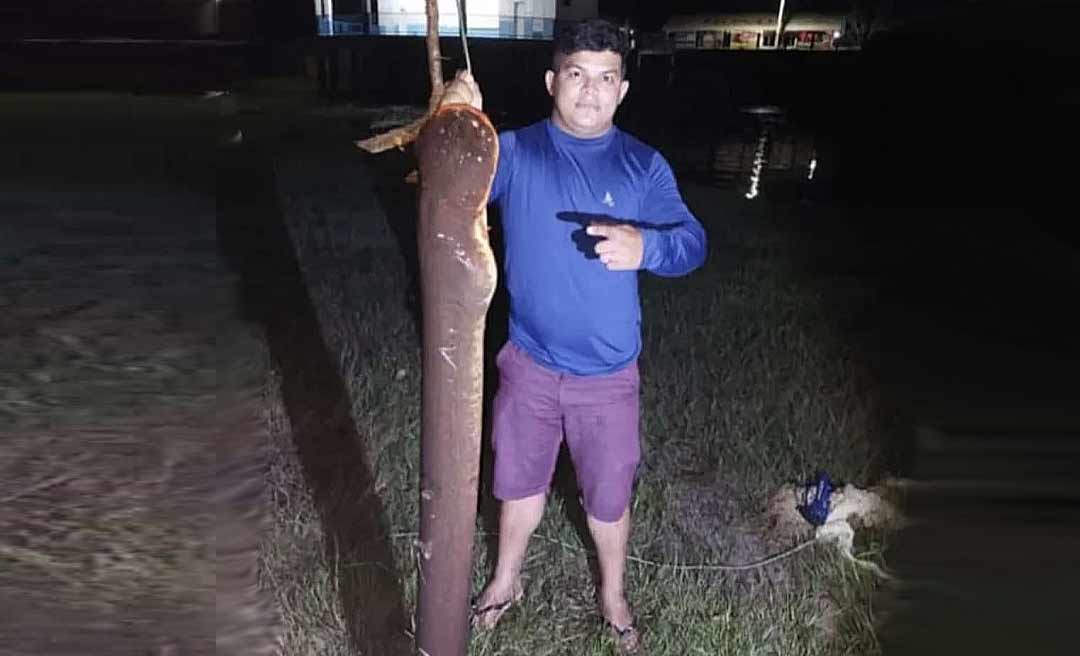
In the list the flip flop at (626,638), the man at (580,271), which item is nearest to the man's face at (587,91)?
the man at (580,271)

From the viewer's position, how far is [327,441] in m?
3.92

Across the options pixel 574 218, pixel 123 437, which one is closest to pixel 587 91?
pixel 574 218

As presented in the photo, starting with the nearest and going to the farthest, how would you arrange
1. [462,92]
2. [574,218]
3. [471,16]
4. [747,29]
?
[462,92] < [574,218] < [471,16] < [747,29]

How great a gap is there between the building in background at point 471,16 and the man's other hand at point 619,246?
26666mm

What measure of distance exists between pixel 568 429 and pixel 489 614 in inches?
28.1

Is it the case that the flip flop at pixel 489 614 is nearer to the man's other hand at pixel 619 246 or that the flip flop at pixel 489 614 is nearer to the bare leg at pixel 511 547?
the bare leg at pixel 511 547

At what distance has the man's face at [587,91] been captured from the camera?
2111 millimetres

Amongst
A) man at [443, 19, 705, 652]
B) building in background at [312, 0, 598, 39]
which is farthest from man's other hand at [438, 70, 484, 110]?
building in background at [312, 0, 598, 39]

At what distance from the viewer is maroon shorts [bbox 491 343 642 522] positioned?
7.86 ft

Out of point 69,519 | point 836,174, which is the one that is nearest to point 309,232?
point 69,519

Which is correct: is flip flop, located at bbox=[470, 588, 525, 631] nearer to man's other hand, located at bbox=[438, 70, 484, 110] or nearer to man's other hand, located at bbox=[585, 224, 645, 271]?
man's other hand, located at bbox=[585, 224, 645, 271]

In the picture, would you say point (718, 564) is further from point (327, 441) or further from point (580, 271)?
point (327, 441)

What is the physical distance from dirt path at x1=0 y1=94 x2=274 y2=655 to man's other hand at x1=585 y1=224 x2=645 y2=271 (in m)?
1.73

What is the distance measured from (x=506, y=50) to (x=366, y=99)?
4.47m
